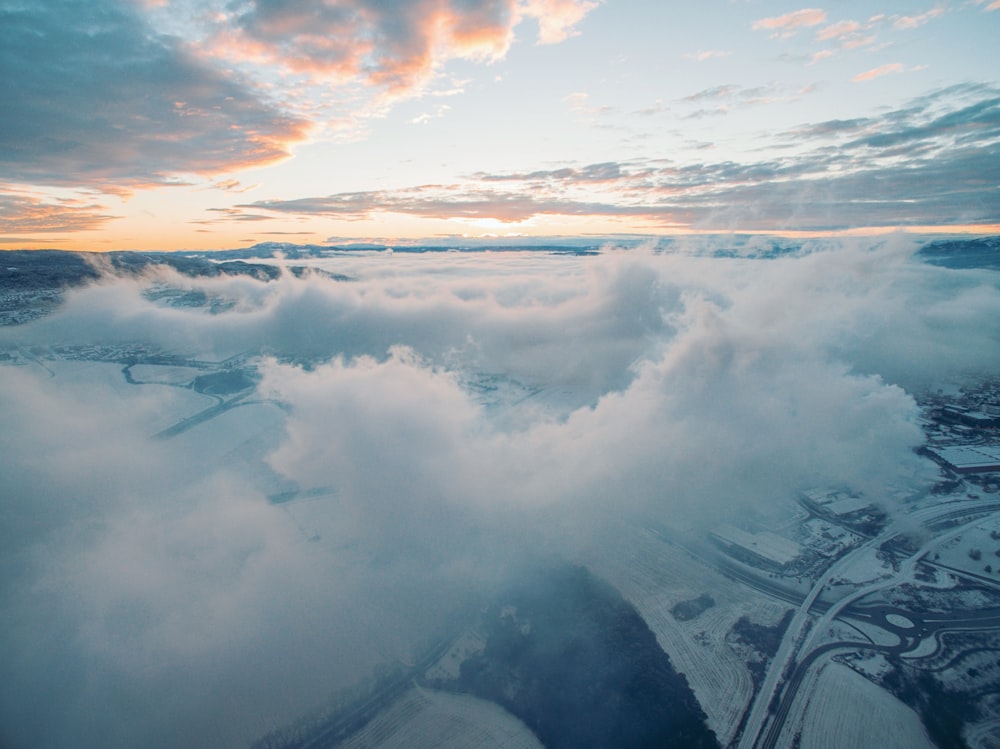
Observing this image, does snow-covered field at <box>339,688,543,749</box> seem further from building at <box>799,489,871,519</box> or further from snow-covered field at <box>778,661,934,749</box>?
building at <box>799,489,871,519</box>

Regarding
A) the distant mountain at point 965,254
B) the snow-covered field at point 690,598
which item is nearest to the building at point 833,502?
the snow-covered field at point 690,598

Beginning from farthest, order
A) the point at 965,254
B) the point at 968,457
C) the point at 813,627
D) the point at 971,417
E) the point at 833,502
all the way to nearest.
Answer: the point at 965,254 < the point at 971,417 < the point at 968,457 < the point at 833,502 < the point at 813,627

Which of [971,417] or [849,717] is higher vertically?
[849,717]

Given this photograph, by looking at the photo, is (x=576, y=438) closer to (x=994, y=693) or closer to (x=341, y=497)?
(x=341, y=497)

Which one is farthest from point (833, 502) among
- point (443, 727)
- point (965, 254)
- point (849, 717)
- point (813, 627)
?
point (965, 254)

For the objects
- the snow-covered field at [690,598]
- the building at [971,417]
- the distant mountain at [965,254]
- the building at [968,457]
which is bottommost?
the building at [971,417]

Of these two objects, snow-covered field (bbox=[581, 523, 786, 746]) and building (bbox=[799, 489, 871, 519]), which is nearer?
snow-covered field (bbox=[581, 523, 786, 746])

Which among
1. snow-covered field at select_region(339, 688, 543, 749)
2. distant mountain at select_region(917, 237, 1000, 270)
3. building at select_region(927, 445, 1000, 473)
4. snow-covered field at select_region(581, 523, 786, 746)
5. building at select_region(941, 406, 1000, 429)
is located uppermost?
snow-covered field at select_region(339, 688, 543, 749)

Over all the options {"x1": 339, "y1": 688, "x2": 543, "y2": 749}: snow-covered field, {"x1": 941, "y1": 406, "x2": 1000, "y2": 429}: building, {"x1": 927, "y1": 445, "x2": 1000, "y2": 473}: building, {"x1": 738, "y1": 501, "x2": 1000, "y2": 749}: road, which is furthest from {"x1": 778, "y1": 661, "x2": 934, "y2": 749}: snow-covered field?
{"x1": 941, "y1": 406, "x2": 1000, "y2": 429}: building

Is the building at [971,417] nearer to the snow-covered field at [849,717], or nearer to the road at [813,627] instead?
the road at [813,627]

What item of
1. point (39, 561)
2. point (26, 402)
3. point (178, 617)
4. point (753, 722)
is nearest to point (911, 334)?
point (753, 722)

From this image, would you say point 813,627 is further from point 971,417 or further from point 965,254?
point 965,254
